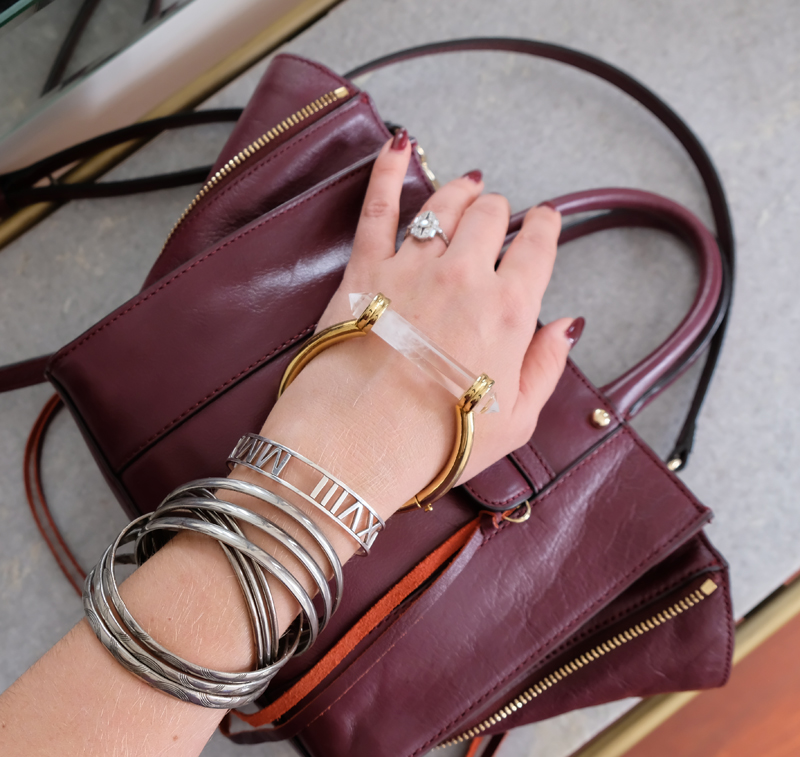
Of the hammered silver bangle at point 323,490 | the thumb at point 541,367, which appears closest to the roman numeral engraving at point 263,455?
the hammered silver bangle at point 323,490

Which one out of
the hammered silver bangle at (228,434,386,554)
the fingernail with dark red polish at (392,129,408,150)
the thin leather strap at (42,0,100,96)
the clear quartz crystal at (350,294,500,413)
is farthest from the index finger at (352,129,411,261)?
the thin leather strap at (42,0,100,96)

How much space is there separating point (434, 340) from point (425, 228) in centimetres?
11

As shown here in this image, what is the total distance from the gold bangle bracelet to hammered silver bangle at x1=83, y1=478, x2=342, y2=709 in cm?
10

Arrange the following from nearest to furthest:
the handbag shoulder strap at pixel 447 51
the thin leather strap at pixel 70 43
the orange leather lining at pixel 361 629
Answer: the orange leather lining at pixel 361 629 → the thin leather strap at pixel 70 43 → the handbag shoulder strap at pixel 447 51

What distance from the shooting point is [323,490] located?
403mm

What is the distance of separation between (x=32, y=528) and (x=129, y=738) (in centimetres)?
41

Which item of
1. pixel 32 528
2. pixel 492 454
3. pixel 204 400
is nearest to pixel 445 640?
pixel 492 454

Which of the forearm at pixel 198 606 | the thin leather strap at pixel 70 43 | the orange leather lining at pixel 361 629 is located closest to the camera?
the forearm at pixel 198 606

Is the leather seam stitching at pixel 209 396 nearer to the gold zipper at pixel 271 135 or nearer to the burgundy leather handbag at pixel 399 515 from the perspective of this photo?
the burgundy leather handbag at pixel 399 515

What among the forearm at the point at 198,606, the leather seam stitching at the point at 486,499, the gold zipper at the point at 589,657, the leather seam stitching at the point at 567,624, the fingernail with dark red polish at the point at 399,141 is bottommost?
the gold zipper at the point at 589,657

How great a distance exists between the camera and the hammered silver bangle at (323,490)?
398 mm

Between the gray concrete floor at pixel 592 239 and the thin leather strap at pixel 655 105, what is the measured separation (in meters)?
0.03

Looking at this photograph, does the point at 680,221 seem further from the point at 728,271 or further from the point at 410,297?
the point at 410,297

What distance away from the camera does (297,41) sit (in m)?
0.79
